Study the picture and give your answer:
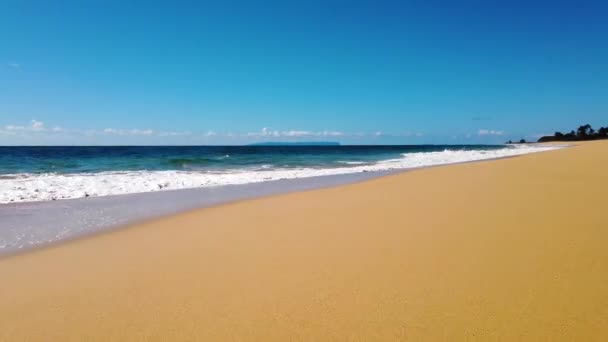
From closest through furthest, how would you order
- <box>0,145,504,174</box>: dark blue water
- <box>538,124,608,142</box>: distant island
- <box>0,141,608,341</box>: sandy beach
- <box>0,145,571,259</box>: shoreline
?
<box>0,141,608,341</box>: sandy beach, <box>0,145,571,259</box>: shoreline, <box>0,145,504,174</box>: dark blue water, <box>538,124,608,142</box>: distant island

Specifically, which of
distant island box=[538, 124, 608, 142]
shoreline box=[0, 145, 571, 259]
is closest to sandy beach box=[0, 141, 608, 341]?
shoreline box=[0, 145, 571, 259]

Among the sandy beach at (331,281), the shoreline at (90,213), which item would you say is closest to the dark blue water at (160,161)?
the shoreline at (90,213)

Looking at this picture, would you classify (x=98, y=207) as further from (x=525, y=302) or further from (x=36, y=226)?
(x=525, y=302)

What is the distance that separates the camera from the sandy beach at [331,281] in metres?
2.05

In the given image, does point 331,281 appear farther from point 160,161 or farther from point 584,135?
point 584,135

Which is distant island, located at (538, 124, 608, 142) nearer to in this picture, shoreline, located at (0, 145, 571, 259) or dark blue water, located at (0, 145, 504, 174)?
dark blue water, located at (0, 145, 504, 174)

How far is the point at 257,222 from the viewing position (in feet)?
16.5

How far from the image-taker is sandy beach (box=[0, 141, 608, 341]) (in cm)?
205

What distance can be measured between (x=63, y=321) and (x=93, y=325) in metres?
0.29

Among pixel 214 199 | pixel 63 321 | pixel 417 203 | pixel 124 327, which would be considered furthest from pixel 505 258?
pixel 214 199

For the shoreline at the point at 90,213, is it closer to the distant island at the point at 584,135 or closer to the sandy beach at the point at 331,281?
the sandy beach at the point at 331,281

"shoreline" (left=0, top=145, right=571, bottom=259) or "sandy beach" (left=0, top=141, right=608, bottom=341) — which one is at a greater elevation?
"sandy beach" (left=0, top=141, right=608, bottom=341)

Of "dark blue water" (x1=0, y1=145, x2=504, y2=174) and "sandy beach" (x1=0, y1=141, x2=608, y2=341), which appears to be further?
"dark blue water" (x1=0, y1=145, x2=504, y2=174)

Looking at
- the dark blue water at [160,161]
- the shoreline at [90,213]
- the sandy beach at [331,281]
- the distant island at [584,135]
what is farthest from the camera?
the distant island at [584,135]
